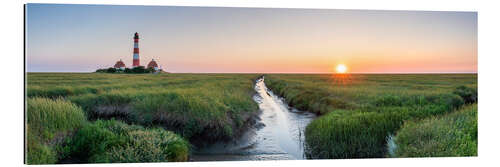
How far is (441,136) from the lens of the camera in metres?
5.75

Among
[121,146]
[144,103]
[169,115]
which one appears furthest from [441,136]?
[144,103]

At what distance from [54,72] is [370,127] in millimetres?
6339

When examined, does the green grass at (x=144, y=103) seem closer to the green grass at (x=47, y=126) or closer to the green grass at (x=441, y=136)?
the green grass at (x=47, y=126)

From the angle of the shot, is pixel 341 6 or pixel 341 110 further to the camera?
pixel 341 110

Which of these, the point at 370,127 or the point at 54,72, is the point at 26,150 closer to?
the point at 54,72

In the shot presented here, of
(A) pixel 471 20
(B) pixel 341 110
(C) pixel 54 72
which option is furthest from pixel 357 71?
(C) pixel 54 72

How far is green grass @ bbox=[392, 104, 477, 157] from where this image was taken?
18.3ft

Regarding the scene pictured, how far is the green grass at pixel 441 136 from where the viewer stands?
5.58 meters

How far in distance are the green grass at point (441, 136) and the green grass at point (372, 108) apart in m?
0.32

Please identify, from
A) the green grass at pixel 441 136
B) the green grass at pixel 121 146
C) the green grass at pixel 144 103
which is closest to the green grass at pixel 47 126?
the green grass at pixel 121 146

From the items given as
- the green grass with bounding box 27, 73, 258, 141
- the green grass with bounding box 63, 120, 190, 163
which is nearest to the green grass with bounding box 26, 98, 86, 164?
the green grass with bounding box 63, 120, 190, 163

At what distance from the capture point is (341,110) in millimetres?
7512

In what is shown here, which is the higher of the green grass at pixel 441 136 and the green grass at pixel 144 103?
the green grass at pixel 144 103

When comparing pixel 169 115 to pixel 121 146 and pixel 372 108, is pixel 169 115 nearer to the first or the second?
pixel 121 146
